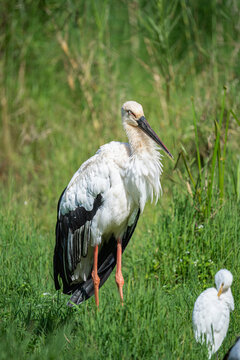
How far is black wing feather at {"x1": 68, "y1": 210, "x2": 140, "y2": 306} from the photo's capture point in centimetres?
444

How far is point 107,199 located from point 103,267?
28.3 inches

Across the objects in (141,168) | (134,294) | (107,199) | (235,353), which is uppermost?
(141,168)

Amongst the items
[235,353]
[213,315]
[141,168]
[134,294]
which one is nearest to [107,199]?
[141,168]

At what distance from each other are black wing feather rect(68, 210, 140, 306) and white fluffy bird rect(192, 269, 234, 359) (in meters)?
1.22

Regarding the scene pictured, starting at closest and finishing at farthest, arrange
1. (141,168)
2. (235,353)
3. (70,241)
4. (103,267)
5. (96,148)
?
(235,353)
(141,168)
(70,241)
(103,267)
(96,148)

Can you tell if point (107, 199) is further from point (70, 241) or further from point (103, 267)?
point (103, 267)

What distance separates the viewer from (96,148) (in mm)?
6309

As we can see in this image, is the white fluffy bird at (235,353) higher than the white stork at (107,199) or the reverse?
the reverse

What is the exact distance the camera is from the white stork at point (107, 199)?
13.1ft

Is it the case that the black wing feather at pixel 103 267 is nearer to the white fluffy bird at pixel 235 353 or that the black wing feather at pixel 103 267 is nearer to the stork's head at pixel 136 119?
the stork's head at pixel 136 119

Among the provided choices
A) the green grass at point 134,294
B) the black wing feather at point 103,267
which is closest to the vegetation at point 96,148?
the green grass at point 134,294

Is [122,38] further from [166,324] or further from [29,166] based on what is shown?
[166,324]

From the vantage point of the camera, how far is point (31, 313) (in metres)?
3.59

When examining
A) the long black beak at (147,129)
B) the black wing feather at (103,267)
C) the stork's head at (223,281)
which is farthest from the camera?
the black wing feather at (103,267)
